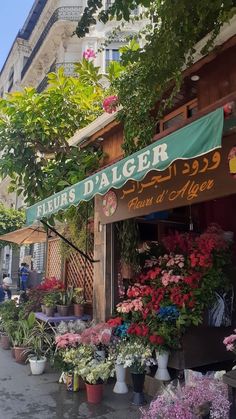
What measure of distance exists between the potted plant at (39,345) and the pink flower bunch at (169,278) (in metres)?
2.56

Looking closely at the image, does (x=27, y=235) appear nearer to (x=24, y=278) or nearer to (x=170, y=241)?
(x=170, y=241)

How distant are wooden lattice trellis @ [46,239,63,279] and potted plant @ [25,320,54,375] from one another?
2.24 meters

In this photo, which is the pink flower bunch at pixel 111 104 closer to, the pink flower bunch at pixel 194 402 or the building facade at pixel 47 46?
Result: the pink flower bunch at pixel 194 402

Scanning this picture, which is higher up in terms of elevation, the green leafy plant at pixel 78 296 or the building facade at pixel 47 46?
the building facade at pixel 47 46

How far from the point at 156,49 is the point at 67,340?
4.07m

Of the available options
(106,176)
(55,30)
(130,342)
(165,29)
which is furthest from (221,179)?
(55,30)

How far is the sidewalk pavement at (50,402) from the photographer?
4613mm

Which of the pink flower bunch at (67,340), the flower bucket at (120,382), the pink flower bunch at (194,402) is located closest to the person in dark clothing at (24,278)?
the pink flower bunch at (67,340)

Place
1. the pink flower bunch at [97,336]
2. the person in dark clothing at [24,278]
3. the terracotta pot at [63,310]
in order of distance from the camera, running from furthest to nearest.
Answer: the person in dark clothing at [24,278] < the terracotta pot at [63,310] < the pink flower bunch at [97,336]

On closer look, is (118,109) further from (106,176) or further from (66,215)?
(66,215)

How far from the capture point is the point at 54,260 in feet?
33.1

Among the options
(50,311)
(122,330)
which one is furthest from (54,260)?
(122,330)

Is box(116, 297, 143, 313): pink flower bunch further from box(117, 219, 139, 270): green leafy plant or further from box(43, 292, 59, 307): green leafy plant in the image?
box(43, 292, 59, 307): green leafy plant

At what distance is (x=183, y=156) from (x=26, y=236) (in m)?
7.58
